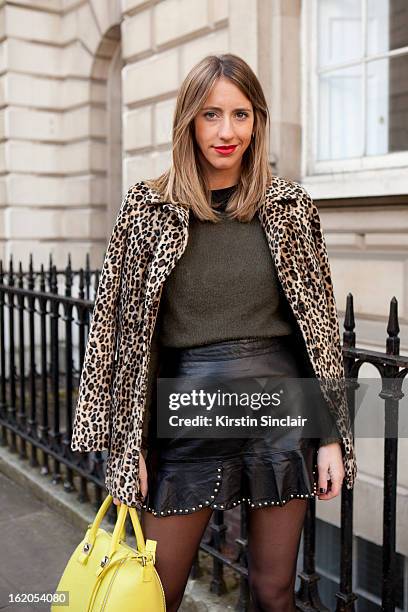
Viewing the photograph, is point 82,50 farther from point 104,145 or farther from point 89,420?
point 89,420

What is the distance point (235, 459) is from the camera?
2002mm

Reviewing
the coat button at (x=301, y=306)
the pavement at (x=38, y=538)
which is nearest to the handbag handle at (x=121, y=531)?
the coat button at (x=301, y=306)

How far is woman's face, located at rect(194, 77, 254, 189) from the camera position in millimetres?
1936

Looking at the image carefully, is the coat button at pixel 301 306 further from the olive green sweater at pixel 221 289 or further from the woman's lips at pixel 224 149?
the woman's lips at pixel 224 149

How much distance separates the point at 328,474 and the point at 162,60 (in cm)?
635

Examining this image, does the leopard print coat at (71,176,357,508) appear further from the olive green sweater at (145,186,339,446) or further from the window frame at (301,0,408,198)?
the window frame at (301,0,408,198)

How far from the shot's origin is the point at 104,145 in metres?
10.4

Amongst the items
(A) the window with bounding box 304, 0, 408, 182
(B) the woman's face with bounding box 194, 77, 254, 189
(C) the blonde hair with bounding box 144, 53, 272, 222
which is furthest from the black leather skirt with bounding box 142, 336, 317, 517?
(A) the window with bounding box 304, 0, 408, 182

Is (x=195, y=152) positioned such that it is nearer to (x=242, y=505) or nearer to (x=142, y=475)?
(x=142, y=475)

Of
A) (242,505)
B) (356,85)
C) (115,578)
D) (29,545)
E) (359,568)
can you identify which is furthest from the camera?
(356,85)

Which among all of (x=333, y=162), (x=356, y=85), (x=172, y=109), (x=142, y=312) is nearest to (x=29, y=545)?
(x=142, y=312)

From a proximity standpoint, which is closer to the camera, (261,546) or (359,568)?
(261,546)

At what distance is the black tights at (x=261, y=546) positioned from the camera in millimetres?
2037

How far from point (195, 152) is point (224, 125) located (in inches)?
5.3
